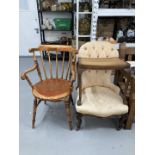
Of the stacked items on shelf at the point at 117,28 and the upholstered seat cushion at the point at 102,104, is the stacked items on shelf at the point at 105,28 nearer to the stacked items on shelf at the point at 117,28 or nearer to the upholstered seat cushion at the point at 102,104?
the stacked items on shelf at the point at 117,28

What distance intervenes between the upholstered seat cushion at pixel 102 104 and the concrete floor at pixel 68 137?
0.28 m

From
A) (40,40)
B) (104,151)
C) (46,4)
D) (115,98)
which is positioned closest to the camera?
(104,151)

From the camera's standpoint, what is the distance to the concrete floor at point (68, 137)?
5.64 ft

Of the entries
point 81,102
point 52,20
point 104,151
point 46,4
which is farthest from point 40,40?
point 104,151

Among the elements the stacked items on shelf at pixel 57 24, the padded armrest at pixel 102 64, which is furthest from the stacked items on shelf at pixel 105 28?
the padded armrest at pixel 102 64

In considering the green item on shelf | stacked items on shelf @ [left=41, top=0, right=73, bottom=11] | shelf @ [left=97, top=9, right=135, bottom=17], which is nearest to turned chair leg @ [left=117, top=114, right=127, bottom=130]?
shelf @ [left=97, top=9, right=135, bottom=17]

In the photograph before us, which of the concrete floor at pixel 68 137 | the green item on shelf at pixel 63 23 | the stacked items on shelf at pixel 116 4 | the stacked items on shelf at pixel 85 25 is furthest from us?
the green item on shelf at pixel 63 23

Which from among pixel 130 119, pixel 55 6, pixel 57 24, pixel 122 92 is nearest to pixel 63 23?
pixel 57 24
